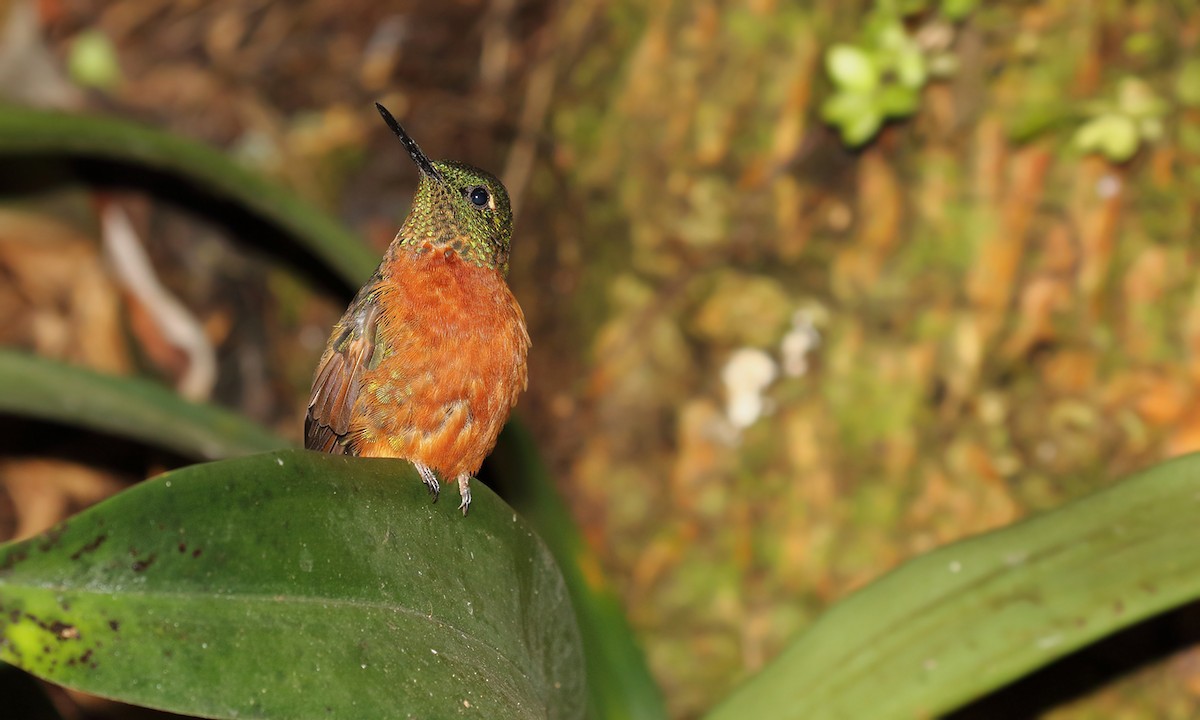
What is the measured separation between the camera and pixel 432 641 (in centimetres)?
137

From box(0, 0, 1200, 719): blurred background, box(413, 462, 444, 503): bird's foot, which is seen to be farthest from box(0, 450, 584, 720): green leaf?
box(0, 0, 1200, 719): blurred background

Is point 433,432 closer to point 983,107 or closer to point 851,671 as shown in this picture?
point 851,671

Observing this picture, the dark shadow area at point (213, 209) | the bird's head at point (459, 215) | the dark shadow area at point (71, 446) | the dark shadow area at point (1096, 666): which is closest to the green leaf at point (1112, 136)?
the dark shadow area at point (1096, 666)

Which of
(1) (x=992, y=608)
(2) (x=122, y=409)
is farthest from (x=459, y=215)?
(1) (x=992, y=608)

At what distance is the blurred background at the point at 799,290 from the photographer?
114 inches

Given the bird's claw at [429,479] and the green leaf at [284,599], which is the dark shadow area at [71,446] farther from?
the green leaf at [284,599]

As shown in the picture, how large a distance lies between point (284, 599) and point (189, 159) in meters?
1.82

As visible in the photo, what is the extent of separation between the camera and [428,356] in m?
2.17

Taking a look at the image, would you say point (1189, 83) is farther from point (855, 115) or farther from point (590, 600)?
point (590, 600)

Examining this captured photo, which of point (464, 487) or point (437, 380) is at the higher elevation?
point (437, 380)

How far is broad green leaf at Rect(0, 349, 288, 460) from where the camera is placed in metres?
2.30

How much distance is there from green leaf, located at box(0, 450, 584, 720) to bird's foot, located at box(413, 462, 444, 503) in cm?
17

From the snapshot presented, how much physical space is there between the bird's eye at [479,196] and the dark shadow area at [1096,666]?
166 centimetres

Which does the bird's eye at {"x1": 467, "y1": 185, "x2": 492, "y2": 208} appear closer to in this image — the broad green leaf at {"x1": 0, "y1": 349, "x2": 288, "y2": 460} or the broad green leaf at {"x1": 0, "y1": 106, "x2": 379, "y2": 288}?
the broad green leaf at {"x1": 0, "y1": 106, "x2": 379, "y2": 288}
